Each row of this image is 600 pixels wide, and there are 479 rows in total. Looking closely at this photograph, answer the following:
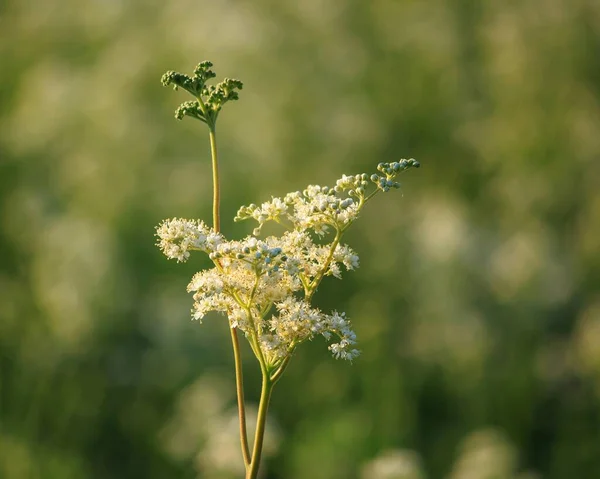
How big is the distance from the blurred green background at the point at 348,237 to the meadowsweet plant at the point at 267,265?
13.2 feet

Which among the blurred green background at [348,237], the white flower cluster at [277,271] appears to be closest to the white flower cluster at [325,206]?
the white flower cluster at [277,271]

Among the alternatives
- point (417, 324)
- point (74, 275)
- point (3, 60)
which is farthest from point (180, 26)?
point (417, 324)

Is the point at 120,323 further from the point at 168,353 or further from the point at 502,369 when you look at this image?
the point at 502,369

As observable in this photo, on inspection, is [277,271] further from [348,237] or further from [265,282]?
[348,237]

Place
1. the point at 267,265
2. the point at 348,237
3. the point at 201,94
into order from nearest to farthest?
the point at 267,265
the point at 201,94
the point at 348,237

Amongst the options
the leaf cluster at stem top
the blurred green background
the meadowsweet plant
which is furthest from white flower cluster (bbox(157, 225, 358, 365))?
the blurred green background

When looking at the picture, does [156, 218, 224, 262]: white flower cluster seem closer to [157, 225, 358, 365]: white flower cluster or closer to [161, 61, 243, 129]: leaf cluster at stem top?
[157, 225, 358, 365]: white flower cluster

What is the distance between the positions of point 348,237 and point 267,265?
712 centimetres

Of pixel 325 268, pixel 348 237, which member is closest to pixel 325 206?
pixel 325 268

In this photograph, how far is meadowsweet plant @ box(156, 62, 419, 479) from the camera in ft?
4.35

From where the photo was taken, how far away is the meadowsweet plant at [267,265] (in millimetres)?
1325

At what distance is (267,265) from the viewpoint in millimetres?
1305

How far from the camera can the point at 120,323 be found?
7.59 metres

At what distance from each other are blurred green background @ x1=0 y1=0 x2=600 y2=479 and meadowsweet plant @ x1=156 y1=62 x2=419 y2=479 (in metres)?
4.02
